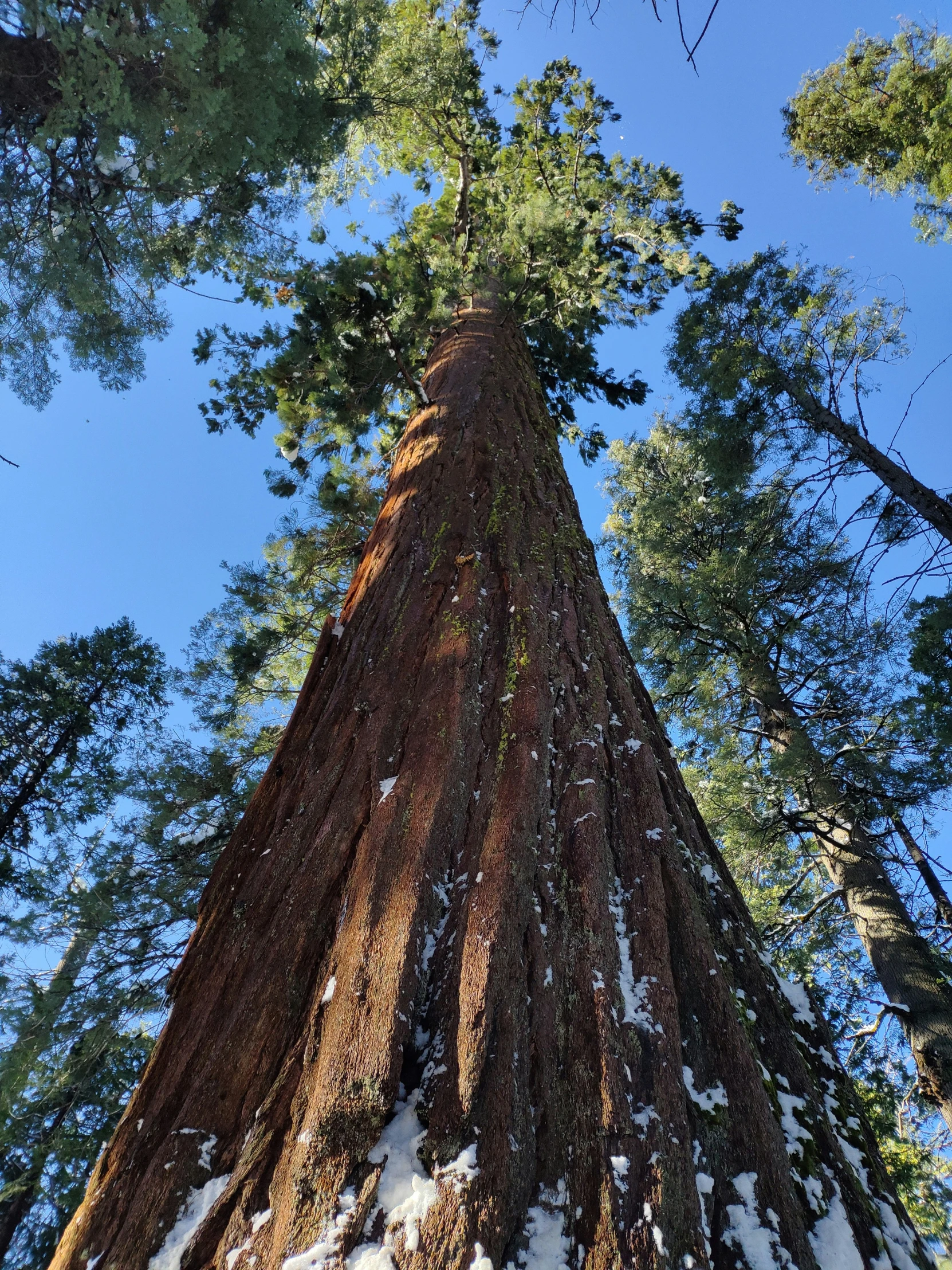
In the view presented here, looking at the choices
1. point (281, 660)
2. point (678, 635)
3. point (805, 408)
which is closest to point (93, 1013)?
point (281, 660)

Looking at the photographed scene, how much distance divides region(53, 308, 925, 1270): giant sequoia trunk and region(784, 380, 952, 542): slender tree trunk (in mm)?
4807

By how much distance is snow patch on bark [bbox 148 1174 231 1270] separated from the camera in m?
1.12

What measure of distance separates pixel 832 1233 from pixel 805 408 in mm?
7322

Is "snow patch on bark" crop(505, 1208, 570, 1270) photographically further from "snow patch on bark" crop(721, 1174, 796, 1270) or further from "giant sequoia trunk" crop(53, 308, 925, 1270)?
"snow patch on bark" crop(721, 1174, 796, 1270)

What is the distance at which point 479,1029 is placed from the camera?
134 cm

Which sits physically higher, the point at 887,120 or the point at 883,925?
the point at 887,120

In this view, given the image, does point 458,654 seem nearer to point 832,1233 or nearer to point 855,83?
point 832,1233

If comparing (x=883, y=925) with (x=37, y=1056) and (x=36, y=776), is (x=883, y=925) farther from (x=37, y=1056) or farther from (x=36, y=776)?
(x=36, y=776)

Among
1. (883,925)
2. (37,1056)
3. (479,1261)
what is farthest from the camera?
(883,925)

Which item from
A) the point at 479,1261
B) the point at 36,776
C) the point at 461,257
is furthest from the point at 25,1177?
the point at 461,257

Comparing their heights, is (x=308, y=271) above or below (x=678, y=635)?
below

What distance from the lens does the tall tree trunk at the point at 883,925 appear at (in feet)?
15.7

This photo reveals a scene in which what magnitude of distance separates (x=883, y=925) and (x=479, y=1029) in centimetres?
573

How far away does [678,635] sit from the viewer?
8.76m
